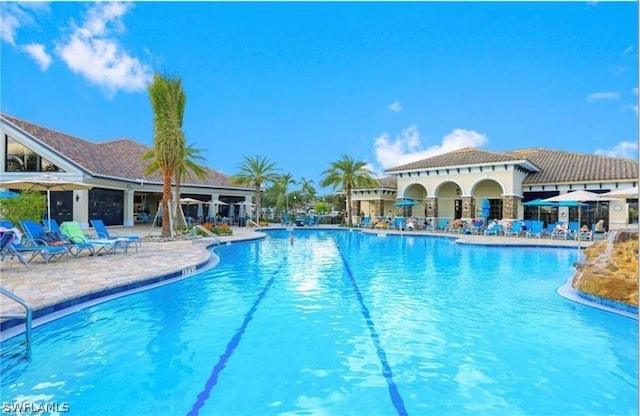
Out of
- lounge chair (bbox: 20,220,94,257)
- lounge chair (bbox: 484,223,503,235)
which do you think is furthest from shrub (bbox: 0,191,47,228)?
lounge chair (bbox: 484,223,503,235)

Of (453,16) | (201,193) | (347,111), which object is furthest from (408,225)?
(201,193)

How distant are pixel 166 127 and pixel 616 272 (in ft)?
54.1

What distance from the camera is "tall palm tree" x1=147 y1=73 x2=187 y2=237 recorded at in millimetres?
16203

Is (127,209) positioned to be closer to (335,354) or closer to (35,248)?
(35,248)

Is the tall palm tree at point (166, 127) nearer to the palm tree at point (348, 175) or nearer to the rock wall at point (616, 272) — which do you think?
the palm tree at point (348, 175)

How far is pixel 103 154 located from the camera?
25.2m

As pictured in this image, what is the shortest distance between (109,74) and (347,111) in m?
17.3

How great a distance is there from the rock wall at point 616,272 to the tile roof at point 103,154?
2158 centimetres

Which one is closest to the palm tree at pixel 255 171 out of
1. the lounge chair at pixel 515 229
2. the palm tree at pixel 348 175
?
the palm tree at pixel 348 175

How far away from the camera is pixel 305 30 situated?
1661 cm

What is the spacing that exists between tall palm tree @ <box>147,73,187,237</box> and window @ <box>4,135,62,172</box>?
28.3ft

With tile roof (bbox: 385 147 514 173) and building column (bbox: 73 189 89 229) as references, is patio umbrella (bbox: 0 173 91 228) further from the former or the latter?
tile roof (bbox: 385 147 514 173)

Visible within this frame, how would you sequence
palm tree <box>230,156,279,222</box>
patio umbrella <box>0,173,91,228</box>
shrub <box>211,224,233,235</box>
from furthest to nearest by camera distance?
palm tree <box>230,156,279,222</box> < shrub <box>211,224,233,235</box> < patio umbrella <box>0,173,91,228</box>

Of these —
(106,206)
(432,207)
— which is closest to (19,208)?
(106,206)
